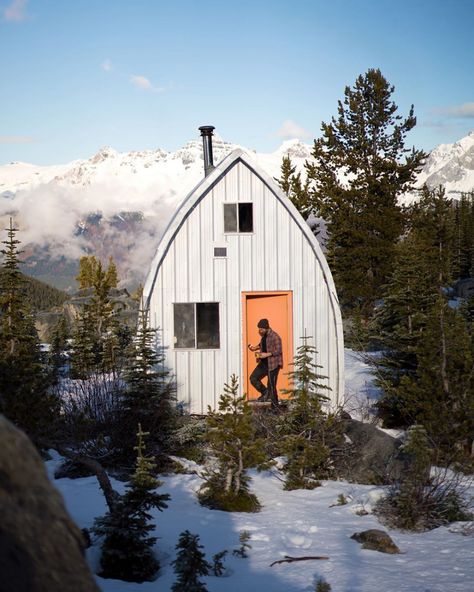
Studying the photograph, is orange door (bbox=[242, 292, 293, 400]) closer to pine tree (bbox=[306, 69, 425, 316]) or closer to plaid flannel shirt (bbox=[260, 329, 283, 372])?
plaid flannel shirt (bbox=[260, 329, 283, 372])

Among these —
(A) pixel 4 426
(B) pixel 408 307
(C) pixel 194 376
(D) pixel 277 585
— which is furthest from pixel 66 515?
(B) pixel 408 307

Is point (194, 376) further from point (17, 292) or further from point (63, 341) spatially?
point (63, 341)

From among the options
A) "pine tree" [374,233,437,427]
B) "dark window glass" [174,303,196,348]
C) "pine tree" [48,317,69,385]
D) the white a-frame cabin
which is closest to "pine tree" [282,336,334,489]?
"pine tree" [374,233,437,427]

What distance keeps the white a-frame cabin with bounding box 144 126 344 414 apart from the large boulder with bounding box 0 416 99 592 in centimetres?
911

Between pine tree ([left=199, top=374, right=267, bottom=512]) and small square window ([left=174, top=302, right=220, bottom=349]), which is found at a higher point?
small square window ([left=174, top=302, right=220, bottom=349])

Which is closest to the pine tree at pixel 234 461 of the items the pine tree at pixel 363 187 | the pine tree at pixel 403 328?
the pine tree at pixel 403 328

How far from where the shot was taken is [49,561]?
2.04m

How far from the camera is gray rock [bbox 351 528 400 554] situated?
18.2 ft

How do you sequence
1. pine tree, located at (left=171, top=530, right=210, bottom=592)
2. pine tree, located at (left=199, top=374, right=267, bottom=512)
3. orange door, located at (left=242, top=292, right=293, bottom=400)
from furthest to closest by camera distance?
orange door, located at (left=242, top=292, right=293, bottom=400)
pine tree, located at (left=199, top=374, right=267, bottom=512)
pine tree, located at (left=171, top=530, right=210, bottom=592)

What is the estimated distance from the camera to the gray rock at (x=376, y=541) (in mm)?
5543

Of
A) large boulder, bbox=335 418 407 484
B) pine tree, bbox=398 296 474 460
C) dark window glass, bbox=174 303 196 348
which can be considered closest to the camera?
pine tree, bbox=398 296 474 460

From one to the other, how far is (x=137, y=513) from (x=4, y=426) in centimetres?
330

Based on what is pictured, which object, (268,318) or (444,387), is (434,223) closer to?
(268,318)

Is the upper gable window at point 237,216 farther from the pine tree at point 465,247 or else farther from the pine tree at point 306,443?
the pine tree at point 465,247
